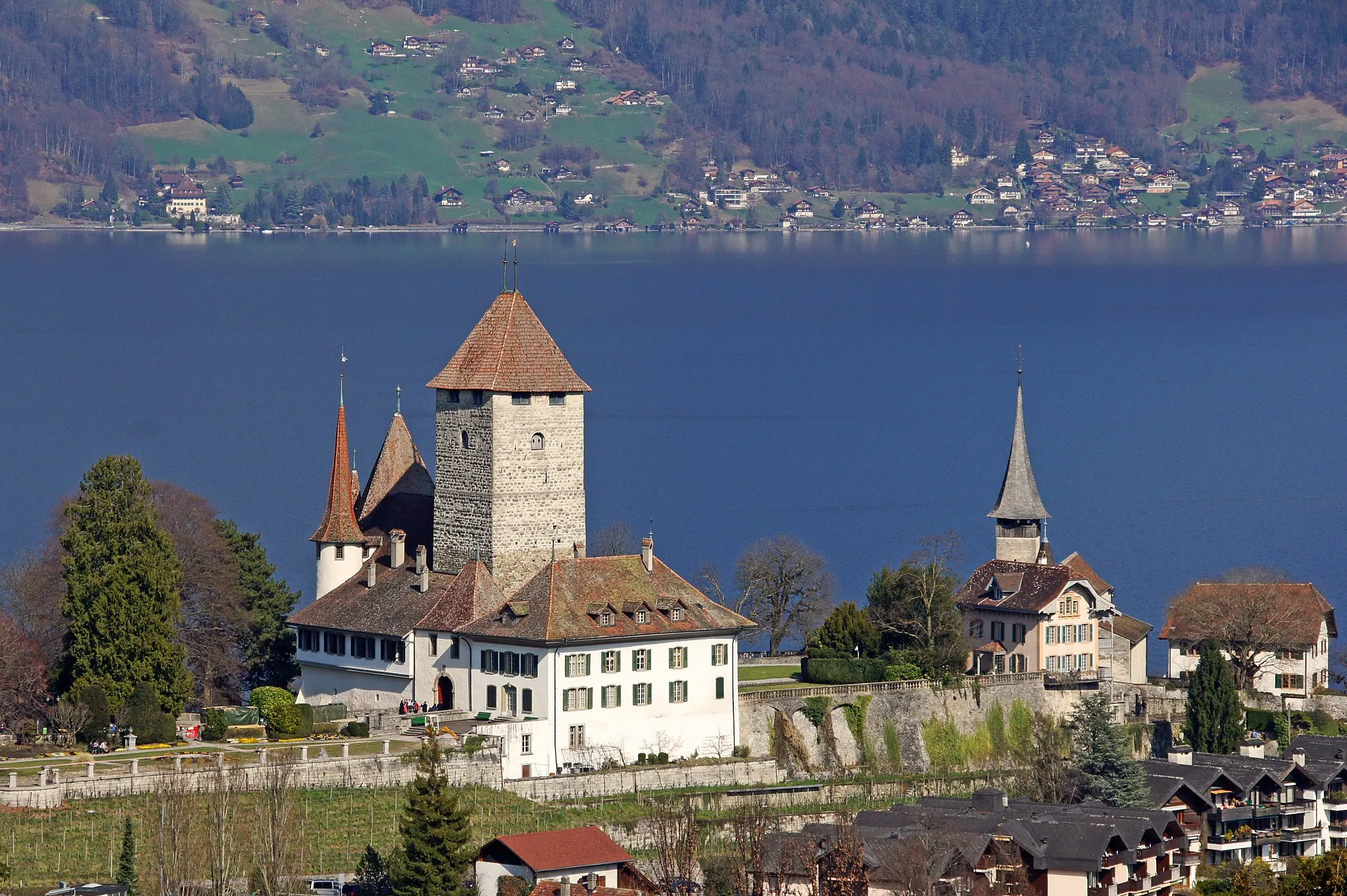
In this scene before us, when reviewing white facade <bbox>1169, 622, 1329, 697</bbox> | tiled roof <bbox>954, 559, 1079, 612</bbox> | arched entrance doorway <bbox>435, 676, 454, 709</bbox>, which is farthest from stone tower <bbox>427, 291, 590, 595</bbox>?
white facade <bbox>1169, 622, 1329, 697</bbox>

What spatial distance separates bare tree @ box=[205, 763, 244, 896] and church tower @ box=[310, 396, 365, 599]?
61.7 feet

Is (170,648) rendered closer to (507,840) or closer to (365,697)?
(365,697)

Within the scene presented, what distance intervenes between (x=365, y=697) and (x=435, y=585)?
3.46 metres

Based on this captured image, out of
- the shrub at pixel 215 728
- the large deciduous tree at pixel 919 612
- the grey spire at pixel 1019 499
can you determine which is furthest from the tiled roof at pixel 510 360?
the grey spire at pixel 1019 499

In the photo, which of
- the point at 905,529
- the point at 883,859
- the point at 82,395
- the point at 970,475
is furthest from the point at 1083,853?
the point at 82,395

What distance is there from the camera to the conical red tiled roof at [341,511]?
76562 millimetres

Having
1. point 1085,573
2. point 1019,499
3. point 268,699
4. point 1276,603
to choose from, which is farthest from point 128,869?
point 1276,603

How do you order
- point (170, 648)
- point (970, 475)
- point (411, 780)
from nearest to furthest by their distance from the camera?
point (411, 780)
point (170, 648)
point (970, 475)

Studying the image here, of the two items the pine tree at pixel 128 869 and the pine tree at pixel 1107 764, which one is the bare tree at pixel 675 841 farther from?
the pine tree at pixel 1107 764

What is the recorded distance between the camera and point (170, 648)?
6825 cm

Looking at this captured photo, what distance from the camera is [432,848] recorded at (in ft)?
178

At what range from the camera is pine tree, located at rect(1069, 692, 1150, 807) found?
2606 inches

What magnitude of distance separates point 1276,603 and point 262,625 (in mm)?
30186

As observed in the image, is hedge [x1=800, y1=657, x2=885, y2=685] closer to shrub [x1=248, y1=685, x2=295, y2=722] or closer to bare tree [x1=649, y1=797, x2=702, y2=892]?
bare tree [x1=649, y1=797, x2=702, y2=892]
